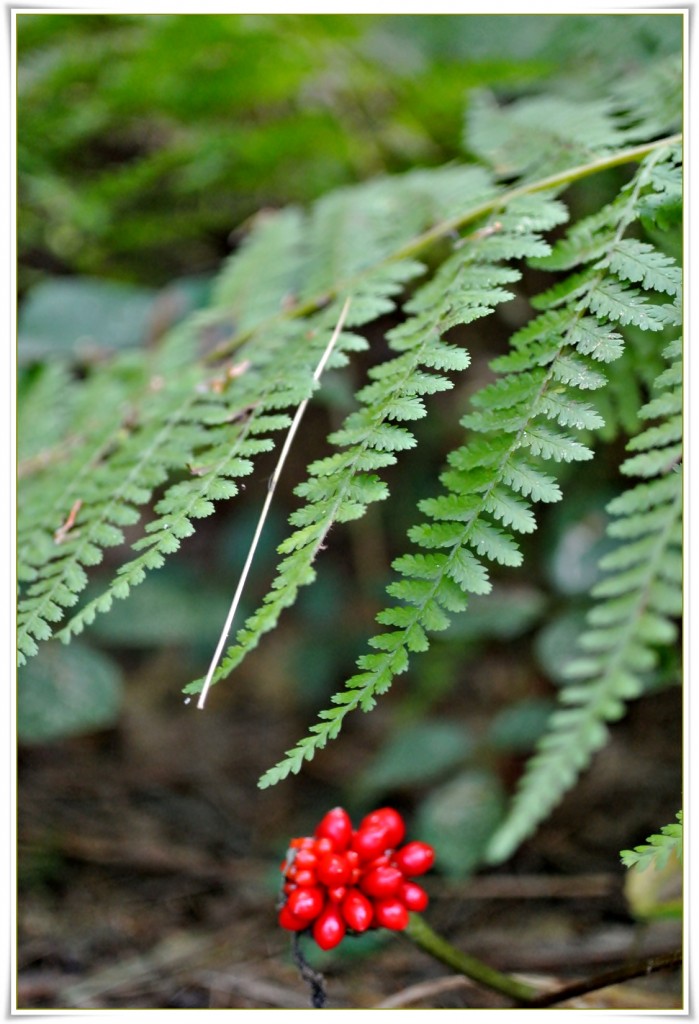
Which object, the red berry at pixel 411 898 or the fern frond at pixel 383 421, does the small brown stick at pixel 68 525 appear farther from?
the red berry at pixel 411 898

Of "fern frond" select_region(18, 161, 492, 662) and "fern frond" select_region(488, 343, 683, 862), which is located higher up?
"fern frond" select_region(18, 161, 492, 662)

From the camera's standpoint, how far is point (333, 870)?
0.83 metres

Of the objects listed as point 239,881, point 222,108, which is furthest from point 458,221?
point 239,881

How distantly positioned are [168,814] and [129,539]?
0.65 meters

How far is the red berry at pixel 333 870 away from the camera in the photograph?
32.8 inches

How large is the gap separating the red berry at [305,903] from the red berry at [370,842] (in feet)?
0.24

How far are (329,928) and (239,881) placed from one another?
728mm

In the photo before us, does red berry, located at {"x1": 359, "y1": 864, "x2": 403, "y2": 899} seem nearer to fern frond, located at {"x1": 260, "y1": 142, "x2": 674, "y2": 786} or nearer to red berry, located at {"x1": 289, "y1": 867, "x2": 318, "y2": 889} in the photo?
red berry, located at {"x1": 289, "y1": 867, "x2": 318, "y2": 889}

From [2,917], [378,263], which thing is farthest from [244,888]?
[378,263]

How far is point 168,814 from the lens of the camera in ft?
5.48

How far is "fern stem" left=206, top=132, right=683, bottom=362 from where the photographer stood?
3.12 feet

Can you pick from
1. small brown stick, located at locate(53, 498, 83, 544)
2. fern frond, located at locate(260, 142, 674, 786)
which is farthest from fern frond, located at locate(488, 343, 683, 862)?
small brown stick, located at locate(53, 498, 83, 544)

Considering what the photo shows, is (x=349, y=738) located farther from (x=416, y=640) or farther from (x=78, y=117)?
(x=78, y=117)

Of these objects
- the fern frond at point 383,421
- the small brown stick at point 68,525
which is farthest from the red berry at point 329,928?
the small brown stick at point 68,525
